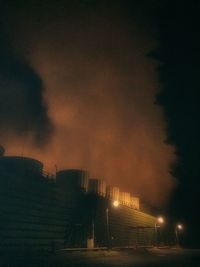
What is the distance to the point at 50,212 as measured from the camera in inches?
742

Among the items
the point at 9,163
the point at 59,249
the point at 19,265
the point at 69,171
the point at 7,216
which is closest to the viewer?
the point at 19,265

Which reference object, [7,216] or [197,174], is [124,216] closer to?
[197,174]

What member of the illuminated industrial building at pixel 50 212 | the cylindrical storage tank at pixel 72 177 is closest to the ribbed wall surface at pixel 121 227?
the illuminated industrial building at pixel 50 212

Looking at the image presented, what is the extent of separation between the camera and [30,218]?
16.8 metres

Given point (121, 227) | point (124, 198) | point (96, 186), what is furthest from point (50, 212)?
point (124, 198)

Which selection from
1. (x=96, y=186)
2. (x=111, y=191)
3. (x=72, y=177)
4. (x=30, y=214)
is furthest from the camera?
(x=111, y=191)

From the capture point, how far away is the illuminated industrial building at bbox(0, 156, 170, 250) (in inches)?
604

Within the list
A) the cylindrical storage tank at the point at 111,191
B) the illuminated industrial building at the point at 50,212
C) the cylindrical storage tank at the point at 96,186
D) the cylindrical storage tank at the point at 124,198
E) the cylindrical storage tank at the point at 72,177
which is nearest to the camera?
the illuminated industrial building at the point at 50,212

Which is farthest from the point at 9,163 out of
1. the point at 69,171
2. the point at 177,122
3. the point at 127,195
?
the point at 127,195

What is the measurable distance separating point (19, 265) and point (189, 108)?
16214 millimetres

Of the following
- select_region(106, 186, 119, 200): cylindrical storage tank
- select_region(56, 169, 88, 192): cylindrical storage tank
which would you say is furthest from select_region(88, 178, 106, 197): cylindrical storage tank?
select_region(106, 186, 119, 200): cylindrical storage tank

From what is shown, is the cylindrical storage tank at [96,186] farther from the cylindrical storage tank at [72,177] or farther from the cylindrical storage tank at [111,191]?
the cylindrical storage tank at [111,191]

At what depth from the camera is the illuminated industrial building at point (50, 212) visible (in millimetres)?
15336

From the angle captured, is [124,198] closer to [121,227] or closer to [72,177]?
[121,227]
